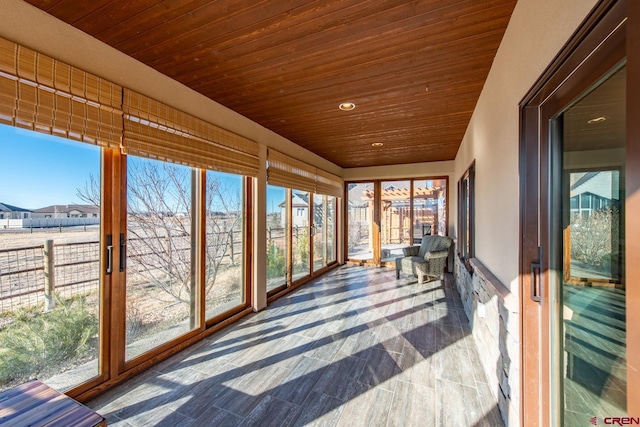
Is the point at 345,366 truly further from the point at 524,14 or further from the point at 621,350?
the point at 524,14

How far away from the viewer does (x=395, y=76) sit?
2.31 metres

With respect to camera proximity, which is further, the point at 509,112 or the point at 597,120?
the point at 509,112

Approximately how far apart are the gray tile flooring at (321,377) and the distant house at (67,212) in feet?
4.37

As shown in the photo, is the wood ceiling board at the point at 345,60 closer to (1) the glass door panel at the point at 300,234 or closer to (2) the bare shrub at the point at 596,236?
(2) the bare shrub at the point at 596,236

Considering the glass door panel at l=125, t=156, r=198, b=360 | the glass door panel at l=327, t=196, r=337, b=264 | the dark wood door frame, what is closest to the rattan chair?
the glass door panel at l=327, t=196, r=337, b=264

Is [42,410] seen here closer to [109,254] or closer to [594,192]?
[109,254]

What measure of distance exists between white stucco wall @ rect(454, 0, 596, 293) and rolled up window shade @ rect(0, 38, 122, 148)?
2619mm

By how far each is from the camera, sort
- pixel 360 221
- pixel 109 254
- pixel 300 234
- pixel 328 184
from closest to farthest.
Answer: pixel 109 254 → pixel 300 234 → pixel 328 184 → pixel 360 221

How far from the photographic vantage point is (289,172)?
4273 mm

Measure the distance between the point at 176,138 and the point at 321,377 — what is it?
243 centimetres

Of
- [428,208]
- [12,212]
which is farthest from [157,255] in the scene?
[428,208]

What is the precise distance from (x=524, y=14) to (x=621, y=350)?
1.62 metres

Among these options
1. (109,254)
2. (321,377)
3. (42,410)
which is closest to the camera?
(42,410)

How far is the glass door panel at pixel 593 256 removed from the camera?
2.83ft
